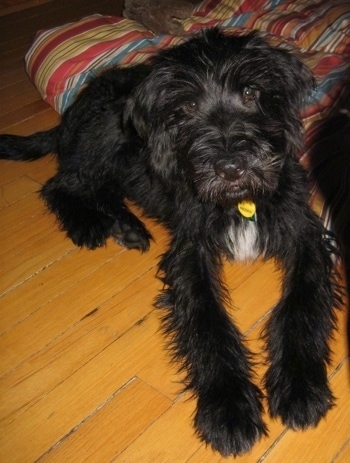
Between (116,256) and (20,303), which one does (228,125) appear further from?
(20,303)

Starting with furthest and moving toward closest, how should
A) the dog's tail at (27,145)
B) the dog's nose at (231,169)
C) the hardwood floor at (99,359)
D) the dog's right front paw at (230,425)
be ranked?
the dog's tail at (27,145), the dog's nose at (231,169), the hardwood floor at (99,359), the dog's right front paw at (230,425)

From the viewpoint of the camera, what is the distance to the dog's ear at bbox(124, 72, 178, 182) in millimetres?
2346

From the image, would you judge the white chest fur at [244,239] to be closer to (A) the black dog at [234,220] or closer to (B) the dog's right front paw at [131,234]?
(A) the black dog at [234,220]

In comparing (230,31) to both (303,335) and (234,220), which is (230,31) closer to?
(234,220)

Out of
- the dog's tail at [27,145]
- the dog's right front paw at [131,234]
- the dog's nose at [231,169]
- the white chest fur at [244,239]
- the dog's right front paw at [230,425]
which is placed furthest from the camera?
the dog's tail at [27,145]

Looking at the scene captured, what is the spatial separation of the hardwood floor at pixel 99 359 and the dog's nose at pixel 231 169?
76 centimetres

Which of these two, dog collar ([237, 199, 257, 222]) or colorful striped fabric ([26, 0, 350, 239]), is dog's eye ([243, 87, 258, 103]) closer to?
dog collar ([237, 199, 257, 222])

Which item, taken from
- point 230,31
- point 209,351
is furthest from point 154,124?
point 230,31

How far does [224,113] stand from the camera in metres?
2.24

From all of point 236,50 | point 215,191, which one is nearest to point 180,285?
point 215,191

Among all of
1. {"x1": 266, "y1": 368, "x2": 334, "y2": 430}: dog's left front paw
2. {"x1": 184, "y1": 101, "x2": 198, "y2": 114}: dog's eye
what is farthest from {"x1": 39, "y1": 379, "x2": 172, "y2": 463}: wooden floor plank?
{"x1": 184, "y1": 101, "x2": 198, "y2": 114}: dog's eye

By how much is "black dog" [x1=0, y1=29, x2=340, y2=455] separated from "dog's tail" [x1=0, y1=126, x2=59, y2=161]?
48.2 inches

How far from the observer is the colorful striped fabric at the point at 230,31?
361 cm

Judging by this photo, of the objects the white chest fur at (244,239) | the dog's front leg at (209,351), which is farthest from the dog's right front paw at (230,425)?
the white chest fur at (244,239)
